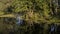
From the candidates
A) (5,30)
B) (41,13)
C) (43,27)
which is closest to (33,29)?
(43,27)

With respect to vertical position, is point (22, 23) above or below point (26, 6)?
below

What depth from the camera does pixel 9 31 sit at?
14.4 meters

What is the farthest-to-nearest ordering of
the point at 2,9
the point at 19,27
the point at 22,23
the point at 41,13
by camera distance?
the point at 2,9 < the point at 41,13 < the point at 22,23 < the point at 19,27

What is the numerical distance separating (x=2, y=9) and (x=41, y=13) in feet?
15.5

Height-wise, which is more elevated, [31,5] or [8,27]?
[31,5]

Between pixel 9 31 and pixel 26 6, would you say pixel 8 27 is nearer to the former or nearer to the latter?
pixel 9 31

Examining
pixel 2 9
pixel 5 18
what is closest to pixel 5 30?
pixel 5 18

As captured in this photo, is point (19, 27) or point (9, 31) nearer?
point (9, 31)

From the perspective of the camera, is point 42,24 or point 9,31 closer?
point 9,31

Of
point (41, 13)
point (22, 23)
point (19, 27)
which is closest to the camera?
point (19, 27)

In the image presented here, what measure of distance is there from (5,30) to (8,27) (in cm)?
89

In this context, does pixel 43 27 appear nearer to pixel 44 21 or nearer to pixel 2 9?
pixel 44 21

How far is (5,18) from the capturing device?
19156mm

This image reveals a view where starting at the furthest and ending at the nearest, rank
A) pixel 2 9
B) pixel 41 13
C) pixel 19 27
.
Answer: pixel 2 9 → pixel 41 13 → pixel 19 27
